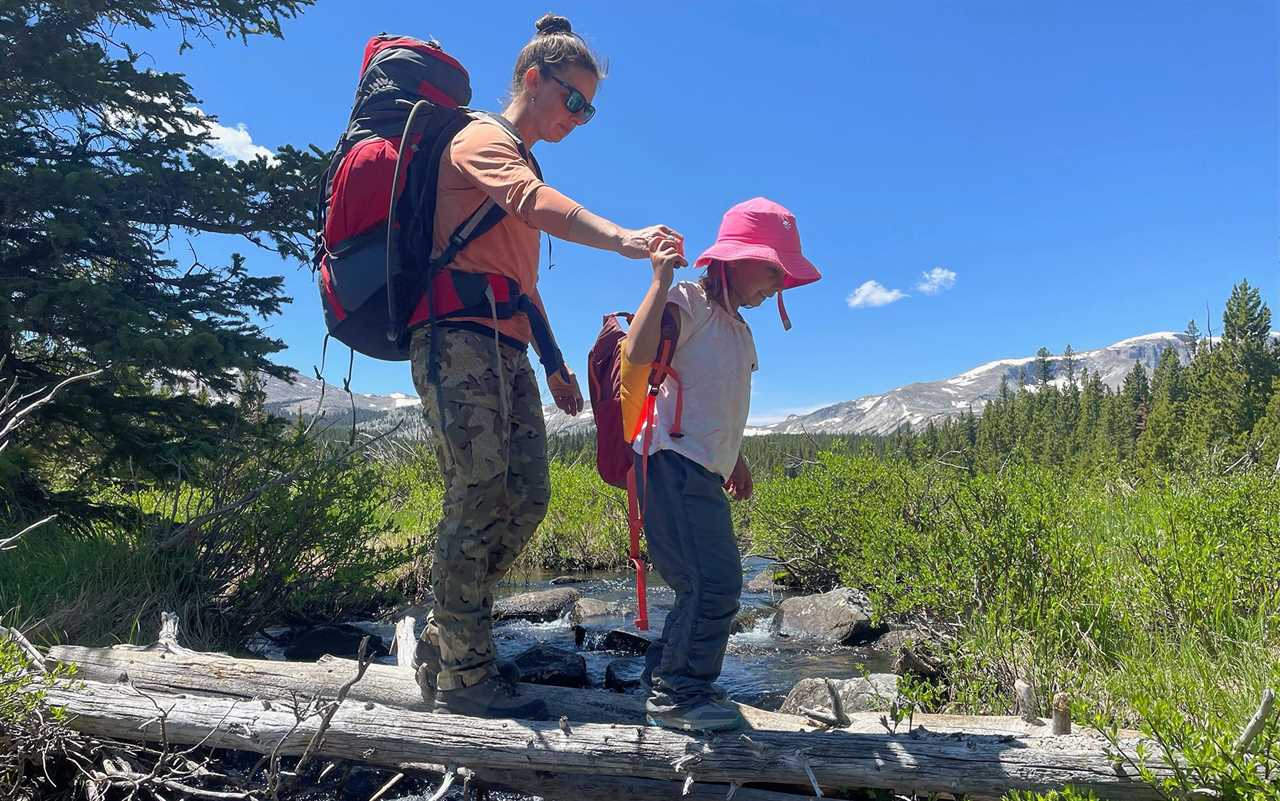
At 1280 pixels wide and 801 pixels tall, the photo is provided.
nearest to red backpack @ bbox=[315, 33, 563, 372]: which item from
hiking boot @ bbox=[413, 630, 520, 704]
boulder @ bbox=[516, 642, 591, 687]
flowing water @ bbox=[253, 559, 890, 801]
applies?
hiking boot @ bbox=[413, 630, 520, 704]

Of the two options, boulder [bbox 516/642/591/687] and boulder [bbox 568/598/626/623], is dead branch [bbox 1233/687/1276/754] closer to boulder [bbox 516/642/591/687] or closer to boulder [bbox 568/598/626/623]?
boulder [bbox 516/642/591/687]

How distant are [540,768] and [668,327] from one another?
5.57 ft

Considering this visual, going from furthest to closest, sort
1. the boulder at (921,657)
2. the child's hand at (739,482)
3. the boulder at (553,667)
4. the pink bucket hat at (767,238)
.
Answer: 1. the boulder at (553,667)
2. the boulder at (921,657)
3. the child's hand at (739,482)
4. the pink bucket hat at (767,238)

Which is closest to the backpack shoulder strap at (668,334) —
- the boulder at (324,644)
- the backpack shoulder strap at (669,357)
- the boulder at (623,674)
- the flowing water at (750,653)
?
the backpack shoulder strap at (669,357)

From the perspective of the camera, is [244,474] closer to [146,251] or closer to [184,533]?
[184,533]

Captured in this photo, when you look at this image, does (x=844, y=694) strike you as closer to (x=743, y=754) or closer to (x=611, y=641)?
(x=743, y=754)

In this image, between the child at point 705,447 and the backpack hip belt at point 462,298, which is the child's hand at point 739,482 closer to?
the child at point 705,447

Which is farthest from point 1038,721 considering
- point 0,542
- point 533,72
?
point 0,542

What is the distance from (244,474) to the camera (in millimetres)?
6027

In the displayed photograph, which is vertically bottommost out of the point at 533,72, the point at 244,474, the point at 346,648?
the point at 346,648

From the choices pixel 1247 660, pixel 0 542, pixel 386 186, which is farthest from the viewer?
pixel 1247 660

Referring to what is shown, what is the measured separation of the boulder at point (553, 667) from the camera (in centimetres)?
541

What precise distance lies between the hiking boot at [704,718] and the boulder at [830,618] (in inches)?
212

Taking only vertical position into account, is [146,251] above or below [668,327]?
above
